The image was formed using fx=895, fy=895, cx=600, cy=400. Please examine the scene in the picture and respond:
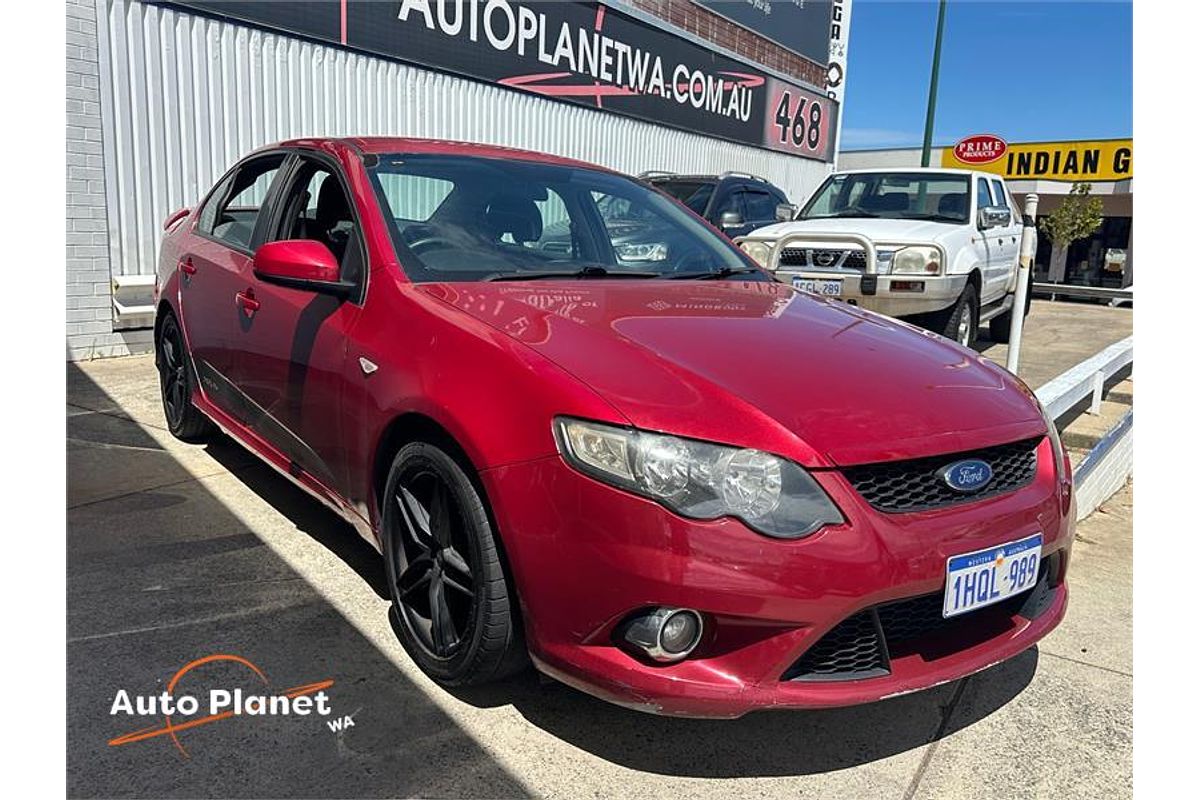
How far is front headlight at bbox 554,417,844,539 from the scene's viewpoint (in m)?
2.02

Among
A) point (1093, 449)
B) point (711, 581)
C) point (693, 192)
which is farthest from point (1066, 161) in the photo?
point (711, 581)

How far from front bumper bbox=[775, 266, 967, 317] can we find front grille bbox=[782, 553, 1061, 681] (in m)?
4.63

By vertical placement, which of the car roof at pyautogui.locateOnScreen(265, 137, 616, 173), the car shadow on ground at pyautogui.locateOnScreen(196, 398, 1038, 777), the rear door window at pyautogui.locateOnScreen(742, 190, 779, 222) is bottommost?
the car shadow on ground at pyautogui.locateOnScreen(196, 398, 1038, 777)

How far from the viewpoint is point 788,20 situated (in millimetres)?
17547

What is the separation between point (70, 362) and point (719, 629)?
20.9ft

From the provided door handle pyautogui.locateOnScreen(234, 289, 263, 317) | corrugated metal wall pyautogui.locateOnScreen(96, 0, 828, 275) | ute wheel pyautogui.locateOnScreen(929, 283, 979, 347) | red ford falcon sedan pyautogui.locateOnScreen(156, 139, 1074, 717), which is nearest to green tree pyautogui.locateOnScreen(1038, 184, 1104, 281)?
ute wheel pyautogui.locateOnScreen(929, 283, 979, 347)

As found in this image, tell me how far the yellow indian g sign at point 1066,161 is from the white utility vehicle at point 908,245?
58.7 ft

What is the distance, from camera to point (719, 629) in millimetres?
2070

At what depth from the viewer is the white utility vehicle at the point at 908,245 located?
22.4 feet

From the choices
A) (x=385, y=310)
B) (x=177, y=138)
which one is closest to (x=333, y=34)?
(x=177, y=138)

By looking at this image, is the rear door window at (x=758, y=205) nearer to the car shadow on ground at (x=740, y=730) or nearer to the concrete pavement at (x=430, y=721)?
the concrete pavement at (x=430, y=721)

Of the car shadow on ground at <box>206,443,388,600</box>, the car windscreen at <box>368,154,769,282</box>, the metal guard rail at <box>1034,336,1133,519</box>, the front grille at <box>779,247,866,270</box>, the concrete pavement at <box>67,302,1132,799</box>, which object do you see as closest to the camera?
the concrete pavement at <box>67,302,1132,799</box>

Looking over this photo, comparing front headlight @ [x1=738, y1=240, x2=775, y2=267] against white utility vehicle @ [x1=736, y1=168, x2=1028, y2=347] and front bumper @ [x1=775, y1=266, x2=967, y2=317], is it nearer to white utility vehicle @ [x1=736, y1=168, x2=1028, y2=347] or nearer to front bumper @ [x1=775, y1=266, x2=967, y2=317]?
white utility vehicle @ [x1=736, y1=168, x2=1028, y2=347]

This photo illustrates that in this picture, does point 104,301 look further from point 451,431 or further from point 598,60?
point 598,60
